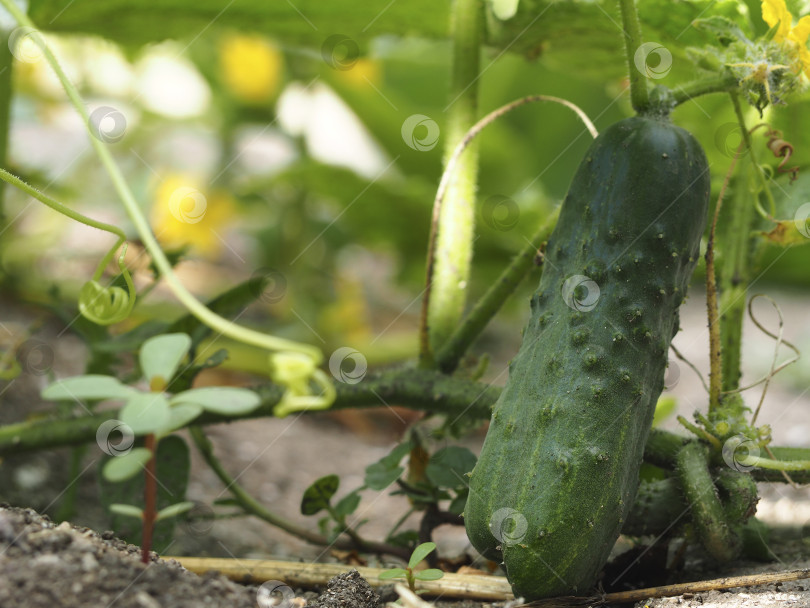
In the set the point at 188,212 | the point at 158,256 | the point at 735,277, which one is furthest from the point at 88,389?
the point at 188,212

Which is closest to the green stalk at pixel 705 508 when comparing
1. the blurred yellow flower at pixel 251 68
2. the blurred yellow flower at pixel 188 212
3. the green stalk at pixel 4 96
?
the green stalk at pixel 4 96

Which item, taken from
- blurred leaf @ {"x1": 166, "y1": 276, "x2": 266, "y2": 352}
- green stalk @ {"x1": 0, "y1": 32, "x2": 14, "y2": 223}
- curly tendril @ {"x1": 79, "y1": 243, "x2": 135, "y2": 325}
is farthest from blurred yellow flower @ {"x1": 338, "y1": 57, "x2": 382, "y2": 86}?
curly tendril @ {"x1": 79, "y1": 243, "x2": 135, "y2": 325}

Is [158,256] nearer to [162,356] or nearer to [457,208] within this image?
[162,356]

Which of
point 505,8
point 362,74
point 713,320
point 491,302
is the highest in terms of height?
point 362,74

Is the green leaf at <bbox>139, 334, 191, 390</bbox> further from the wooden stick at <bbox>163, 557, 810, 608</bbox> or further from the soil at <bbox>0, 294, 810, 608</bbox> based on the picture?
the wooden stick at <bbox>163, 557, 810, 608</bbox>

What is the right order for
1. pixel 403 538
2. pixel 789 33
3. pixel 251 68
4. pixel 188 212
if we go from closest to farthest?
Result: pixel 789 33 < pixel 403 538 < pixel 188 212 < pixel 251 68

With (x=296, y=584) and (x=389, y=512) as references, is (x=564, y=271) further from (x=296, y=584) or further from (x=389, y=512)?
(x=389, y=512)
